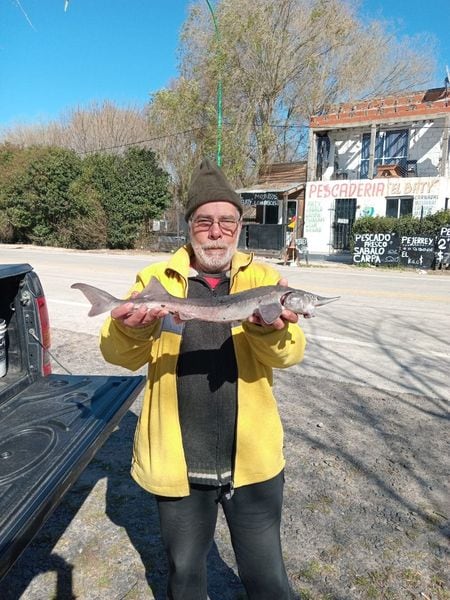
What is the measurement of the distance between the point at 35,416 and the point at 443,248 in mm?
18347

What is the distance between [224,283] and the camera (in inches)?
90.4

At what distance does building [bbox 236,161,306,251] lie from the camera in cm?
2517

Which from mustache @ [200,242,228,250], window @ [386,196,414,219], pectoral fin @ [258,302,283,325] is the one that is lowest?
pectoral fin @ [258,302,283,325]

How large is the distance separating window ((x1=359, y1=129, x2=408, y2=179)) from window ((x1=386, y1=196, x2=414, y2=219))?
9.56ft

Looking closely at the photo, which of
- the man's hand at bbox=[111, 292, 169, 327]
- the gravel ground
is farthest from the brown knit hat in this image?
the gravel ground

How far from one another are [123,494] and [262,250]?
21.2 metres

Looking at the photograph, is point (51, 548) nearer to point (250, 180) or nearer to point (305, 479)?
point (305, 479)

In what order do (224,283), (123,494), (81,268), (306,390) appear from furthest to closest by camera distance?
Answer: (81,268) → (306,390) → (123,494) → (224,283)

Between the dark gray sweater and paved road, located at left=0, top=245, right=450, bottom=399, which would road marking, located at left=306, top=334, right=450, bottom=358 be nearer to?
paved road, located at left=0, top=245, right=450, bottom=399

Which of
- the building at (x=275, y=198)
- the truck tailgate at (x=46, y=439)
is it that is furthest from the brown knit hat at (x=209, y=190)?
the building at (x=275, y=198)

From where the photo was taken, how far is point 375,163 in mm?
27844

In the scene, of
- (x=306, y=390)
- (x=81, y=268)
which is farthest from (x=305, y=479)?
(x=81, y=268)

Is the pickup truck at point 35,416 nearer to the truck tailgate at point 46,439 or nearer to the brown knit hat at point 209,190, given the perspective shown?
the truck tailgate at point 46,439

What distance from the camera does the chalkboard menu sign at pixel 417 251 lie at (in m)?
18.7
